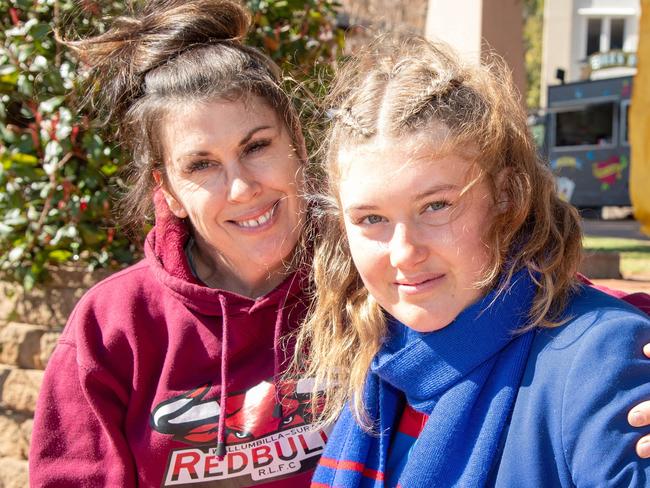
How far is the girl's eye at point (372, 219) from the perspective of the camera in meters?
1.61

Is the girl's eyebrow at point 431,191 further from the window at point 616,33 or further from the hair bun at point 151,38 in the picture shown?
the window at point 616,33

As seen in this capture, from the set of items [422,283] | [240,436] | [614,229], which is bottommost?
[614,229]

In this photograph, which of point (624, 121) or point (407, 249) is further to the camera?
point (624, 121)

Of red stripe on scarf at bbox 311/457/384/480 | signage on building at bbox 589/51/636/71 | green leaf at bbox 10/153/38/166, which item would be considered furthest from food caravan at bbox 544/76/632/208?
red stripe on scarf at bbox 311/457/384/480

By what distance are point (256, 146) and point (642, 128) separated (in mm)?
3652

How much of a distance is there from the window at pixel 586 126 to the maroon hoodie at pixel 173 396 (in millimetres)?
14730

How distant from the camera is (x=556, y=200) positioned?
1.71 meters

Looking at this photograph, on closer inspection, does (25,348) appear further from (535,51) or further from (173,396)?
(535,51)

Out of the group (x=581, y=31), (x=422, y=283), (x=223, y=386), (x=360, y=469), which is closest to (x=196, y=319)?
(x=223, y=386)

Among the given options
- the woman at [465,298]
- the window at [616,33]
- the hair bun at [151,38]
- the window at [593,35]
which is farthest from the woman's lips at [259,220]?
the window at [616,33]

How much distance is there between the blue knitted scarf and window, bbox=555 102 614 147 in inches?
591

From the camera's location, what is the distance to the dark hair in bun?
2.09 meters

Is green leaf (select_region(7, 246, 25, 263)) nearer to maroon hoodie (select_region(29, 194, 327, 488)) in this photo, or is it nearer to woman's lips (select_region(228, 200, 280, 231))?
maroon hoodie (select_region(29, 194, 327, 488))

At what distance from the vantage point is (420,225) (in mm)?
1556
